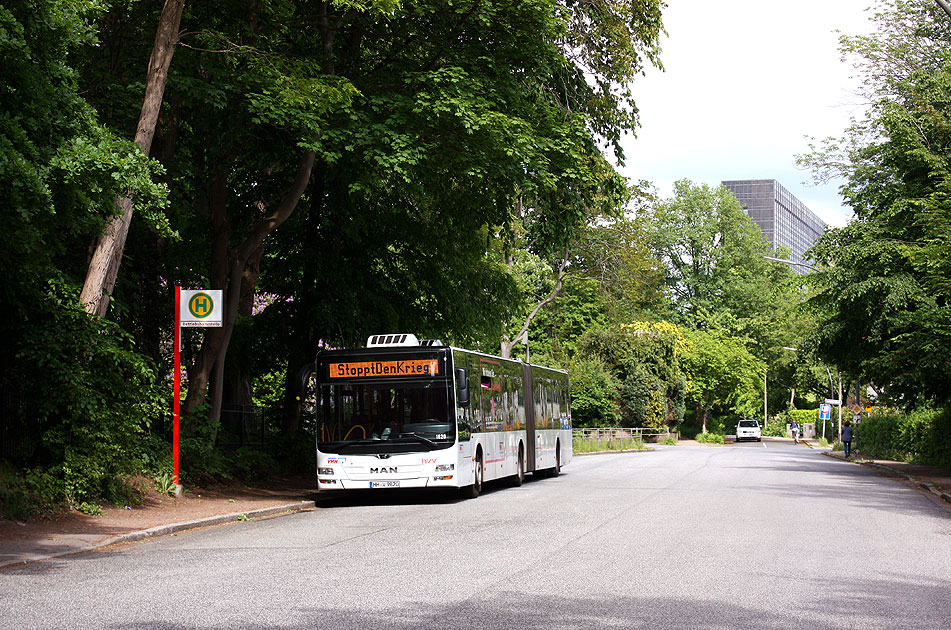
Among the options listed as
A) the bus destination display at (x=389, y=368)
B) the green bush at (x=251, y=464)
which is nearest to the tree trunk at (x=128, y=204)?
the bus destination display at (x=389, y=368)

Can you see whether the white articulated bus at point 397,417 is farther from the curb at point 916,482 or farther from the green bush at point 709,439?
the green bush at point 709,439

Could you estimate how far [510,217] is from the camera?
22531mm

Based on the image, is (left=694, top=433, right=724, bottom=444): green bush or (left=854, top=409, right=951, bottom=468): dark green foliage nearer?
(left=854, top=409, right=951, bottom=468): dark green foliage

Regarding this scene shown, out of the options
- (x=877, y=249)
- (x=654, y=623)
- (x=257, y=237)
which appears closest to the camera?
(x=654, y=623)

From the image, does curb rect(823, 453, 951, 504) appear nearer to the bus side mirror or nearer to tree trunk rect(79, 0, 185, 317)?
the bus side mirror

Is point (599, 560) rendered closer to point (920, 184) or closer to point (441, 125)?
point (441, 125)

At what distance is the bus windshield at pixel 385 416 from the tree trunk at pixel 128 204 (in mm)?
4881

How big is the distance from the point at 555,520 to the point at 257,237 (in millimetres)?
8788

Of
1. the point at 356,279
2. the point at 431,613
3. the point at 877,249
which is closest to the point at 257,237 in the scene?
the point at 356,279

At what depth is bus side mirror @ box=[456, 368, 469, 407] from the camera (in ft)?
64.3

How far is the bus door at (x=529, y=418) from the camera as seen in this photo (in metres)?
26.2

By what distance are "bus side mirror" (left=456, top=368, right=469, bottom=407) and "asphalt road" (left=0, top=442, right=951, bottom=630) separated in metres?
2.21

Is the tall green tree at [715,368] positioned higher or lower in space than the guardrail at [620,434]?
higher

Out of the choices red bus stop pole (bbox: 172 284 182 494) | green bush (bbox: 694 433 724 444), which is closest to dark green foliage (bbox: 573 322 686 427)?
green bush (bbox: 694 433 724 444)
